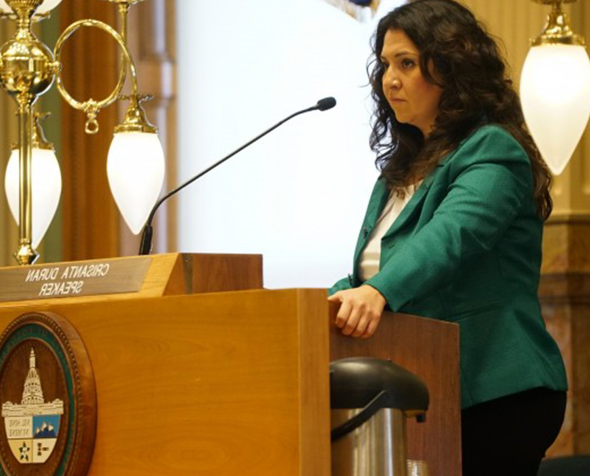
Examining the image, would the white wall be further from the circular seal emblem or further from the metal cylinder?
the metal cylinder

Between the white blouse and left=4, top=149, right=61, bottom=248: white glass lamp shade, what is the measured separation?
1.57 m

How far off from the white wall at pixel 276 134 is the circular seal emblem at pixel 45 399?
3.34m

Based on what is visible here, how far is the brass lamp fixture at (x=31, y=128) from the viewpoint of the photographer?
3.33m

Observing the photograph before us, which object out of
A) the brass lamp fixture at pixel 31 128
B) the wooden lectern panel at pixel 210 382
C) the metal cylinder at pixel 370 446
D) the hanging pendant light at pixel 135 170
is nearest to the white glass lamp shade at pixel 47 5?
the brass lamp fixture at pixel 31 128

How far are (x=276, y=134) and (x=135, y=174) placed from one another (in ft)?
6.87

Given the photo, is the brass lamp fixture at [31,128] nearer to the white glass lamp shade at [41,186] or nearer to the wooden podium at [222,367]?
the white glass lamp shade at [41,186]

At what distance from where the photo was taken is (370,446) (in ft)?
5.97

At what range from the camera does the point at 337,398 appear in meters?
1.83

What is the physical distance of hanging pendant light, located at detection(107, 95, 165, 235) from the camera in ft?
12.0

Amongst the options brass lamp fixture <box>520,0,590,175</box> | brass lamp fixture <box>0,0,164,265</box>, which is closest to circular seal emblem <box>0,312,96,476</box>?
brass lamp fixture <box>0,0,164,265</box>

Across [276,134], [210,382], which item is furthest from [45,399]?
[276,134]

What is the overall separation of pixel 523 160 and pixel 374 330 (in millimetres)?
589

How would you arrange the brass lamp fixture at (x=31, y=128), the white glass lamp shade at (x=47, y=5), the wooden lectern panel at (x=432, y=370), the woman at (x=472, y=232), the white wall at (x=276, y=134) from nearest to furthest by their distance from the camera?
the wooden lectern panel at (x=432, y=370) → the woman at (x=472, y=232) → the brass lamp fixture at (x=31, y=128) → the white glass lamp shade at (x=47, y=5) → the white wall at (x=276, y=134)

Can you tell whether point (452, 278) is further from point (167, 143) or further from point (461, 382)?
point (167, 143)
